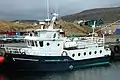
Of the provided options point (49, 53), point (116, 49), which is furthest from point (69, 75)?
point (116, 49)

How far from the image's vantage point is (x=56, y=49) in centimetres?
4156

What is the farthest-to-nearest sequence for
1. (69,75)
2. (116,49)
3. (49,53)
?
(116,49)
(49,53)
(69,75)

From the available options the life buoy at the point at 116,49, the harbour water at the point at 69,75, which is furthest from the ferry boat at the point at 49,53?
the life buoy at the point at 116,49

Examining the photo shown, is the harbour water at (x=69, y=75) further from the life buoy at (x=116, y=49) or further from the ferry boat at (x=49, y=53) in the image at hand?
the life buoy at (x=116, y=49)

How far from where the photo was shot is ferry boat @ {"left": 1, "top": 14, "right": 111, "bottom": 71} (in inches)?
1570

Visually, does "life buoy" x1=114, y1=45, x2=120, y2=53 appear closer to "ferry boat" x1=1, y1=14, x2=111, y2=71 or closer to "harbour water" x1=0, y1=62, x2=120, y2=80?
"ferry boat" x1=1, y1=14, x2=111, y2=71

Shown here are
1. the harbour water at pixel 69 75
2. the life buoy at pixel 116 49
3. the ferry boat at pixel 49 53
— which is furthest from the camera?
the life buoy at pixel 116 49

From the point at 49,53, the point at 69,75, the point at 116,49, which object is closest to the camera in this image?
the point at 69,75

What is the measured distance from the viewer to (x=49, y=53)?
1608 inches

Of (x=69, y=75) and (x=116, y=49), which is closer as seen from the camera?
(x=69, y=75)

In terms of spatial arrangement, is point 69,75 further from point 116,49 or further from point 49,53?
point 116,49

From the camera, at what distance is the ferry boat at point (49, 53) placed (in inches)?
1570

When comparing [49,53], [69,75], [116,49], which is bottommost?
[69,75]

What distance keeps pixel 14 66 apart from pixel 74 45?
8726 millimetres
